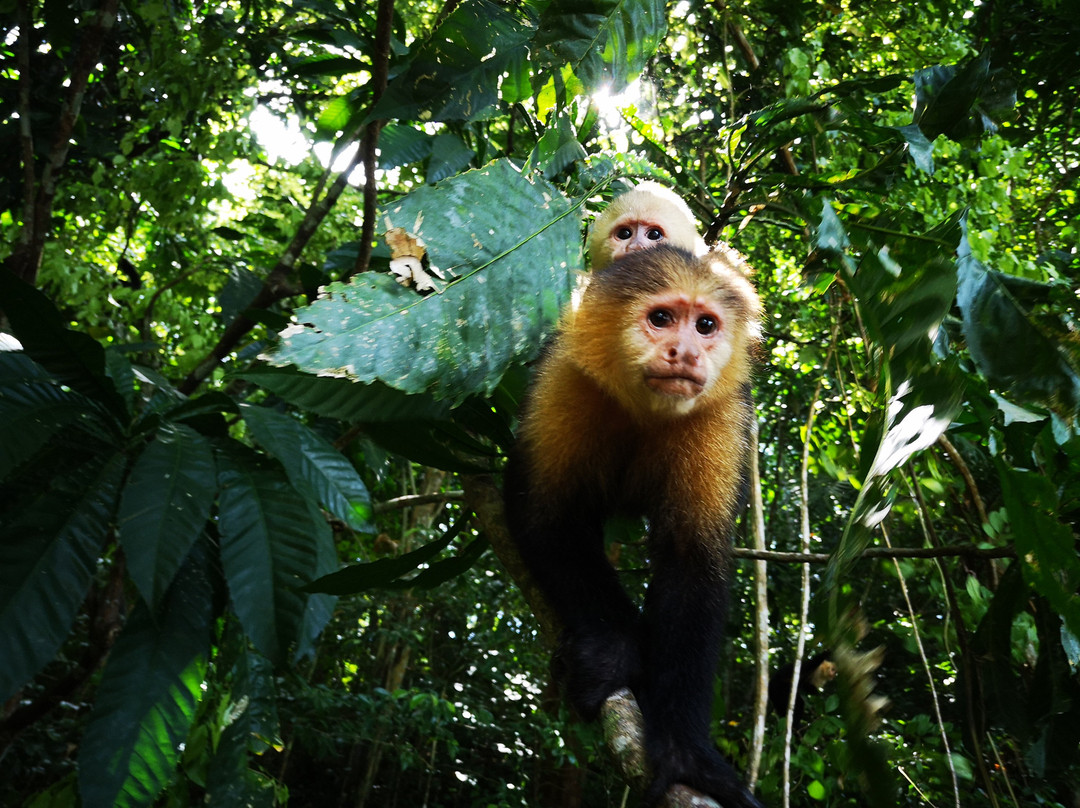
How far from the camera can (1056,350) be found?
50.9 inches

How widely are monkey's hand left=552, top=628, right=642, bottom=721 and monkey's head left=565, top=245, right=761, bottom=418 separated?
60 centimetres

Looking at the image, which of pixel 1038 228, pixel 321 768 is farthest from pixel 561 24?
pixel 321 768

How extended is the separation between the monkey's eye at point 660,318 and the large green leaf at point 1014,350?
0.93m

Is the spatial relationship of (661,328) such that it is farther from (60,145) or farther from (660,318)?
(60,145)

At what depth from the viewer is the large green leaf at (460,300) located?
128 cm

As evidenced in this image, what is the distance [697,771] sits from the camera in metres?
1.91

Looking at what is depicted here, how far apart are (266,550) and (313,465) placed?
1.15 feet

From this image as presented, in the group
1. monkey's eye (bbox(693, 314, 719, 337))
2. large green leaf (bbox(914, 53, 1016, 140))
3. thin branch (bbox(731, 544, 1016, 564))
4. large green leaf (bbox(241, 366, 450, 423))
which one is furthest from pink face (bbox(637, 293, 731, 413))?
large green leaf (bbox(914, 53, 1016, 140))

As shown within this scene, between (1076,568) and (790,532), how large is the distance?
5.11 metres

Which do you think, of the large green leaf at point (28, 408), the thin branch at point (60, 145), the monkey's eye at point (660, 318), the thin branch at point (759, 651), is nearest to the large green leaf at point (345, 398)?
the large green leaf at point (28, 408)

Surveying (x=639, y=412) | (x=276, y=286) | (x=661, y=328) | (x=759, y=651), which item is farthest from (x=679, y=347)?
(x=276, y=286)

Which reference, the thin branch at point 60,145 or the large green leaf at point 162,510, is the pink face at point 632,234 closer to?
the large green leaf at point 162,510

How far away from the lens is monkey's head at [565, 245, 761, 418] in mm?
2166

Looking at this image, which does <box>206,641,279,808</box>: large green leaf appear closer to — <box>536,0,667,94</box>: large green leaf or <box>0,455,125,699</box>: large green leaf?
<box>0,455,125,699</box>: large green leaf
